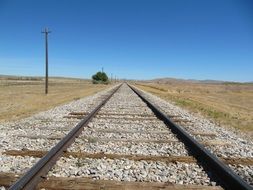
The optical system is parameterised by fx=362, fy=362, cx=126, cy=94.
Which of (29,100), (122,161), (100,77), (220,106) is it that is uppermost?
(100,77)

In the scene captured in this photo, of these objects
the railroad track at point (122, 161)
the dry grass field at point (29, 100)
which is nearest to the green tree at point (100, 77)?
the dry grass field at point (29, 100)

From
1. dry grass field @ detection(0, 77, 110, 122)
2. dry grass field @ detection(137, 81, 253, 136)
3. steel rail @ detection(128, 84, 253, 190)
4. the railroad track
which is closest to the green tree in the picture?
dry grass field @ detection(137, 81, 253, 136)

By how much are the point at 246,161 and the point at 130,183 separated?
243cm

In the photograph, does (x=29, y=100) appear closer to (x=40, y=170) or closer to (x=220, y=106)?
(x=220, y=106)

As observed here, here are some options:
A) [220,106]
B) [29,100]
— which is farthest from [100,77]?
→ [220,106]

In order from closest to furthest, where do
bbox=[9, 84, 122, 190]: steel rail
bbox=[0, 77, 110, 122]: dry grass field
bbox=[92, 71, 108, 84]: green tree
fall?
bbox=[9, 84, 122, 190]: steel rail → bbox=[0, 77, 110, 122]: dry grass field → bbox=[92, 71, 108, 84]: green tree

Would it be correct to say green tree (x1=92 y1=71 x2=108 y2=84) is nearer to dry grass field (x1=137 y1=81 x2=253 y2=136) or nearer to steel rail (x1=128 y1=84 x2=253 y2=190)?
dry grass field (x1=137 y1=81 x2=253 y2=136)

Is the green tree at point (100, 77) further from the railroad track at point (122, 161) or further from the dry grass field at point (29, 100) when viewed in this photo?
the railroad track at point (122, 161)

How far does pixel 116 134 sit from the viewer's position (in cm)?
867

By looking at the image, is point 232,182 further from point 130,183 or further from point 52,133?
point 52,133

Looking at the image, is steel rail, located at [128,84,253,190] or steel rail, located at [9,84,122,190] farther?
steel rail, located at [128,84,253,190]

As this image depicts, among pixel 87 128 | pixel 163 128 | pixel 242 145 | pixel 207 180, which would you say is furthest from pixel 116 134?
pixel 207 180

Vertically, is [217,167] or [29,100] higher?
[217,167]

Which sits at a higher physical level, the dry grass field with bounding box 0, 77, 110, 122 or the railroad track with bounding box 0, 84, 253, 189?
the railroad track with bounding box 0, 84, 253, 189
